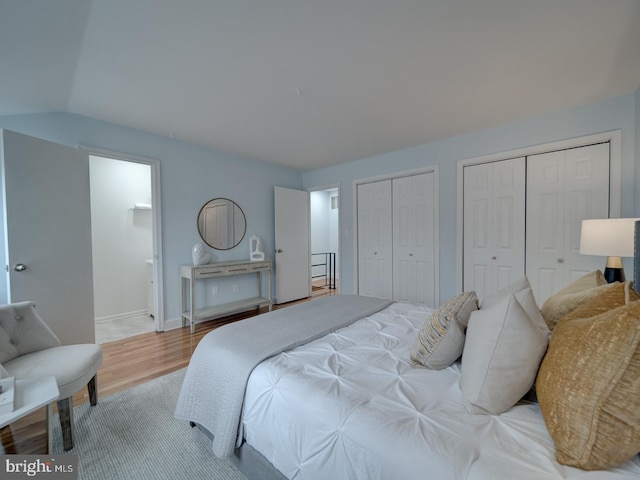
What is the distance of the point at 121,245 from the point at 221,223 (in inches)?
60.2

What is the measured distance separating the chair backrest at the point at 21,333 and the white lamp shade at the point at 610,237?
12.3 ft

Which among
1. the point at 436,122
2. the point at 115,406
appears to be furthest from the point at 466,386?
the point at 436,122

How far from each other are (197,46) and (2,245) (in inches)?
94.1

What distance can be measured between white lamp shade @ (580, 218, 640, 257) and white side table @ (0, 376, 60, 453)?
3236mm

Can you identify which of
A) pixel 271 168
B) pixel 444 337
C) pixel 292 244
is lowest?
pixel 444 337

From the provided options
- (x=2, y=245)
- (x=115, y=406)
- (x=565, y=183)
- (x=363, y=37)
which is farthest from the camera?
(x=565, y=183)

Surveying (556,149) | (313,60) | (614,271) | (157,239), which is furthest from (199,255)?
(556,149)

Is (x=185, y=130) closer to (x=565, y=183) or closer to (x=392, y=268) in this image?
(x=392, y=268)

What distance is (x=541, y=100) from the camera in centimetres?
246

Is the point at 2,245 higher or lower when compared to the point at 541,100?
lower

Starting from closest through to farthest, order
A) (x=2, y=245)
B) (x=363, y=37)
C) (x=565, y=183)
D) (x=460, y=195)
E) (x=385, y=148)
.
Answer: (x=363, y=37) < (x=2, y=245) < (x=565, y=183) < (x=460, y=195) < (x=385, y=148)

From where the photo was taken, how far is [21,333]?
1651 millimetres

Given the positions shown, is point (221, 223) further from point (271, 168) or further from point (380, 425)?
point (380, 425)

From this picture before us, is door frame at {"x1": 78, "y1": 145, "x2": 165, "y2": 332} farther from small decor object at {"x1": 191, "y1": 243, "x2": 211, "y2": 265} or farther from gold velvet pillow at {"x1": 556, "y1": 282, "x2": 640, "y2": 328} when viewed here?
gold velvet pillow at {"x1": 556, "y1": 282, "x2": 640, "y2": 328}
